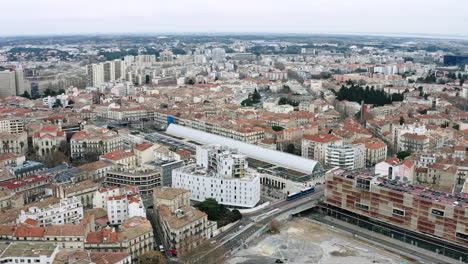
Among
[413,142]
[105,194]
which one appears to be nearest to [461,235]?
[105,194]

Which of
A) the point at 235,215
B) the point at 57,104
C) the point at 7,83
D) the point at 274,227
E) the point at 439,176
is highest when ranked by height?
the point at 7,83

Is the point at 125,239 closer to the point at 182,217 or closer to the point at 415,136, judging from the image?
the point at 182,217

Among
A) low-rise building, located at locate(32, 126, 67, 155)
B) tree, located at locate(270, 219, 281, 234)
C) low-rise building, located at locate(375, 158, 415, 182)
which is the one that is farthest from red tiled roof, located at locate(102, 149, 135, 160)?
low-rise building, located at locate(375, 158, 415, 182)

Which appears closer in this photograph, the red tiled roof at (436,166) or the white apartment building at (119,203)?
the white apartment building at (119,203)

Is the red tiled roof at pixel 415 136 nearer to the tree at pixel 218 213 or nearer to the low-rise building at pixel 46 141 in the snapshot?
the tree at pixel 218 213

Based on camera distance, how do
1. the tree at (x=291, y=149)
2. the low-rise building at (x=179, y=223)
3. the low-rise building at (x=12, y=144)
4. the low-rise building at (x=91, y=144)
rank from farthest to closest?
the tree at (x=291, y=149), the low-rise building at (x=12, y=144), the low-rise building at (x=91, y=144), the low-rise building at (x=179, y=223)

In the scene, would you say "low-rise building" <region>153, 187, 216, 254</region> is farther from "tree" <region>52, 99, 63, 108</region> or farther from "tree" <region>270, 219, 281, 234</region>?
"tree" <region>52, 99, 63, 108</region>

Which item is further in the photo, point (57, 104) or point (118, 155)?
point (57, 104)

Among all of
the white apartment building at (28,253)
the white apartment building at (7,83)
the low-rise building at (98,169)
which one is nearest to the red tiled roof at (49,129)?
the low-rise building at (98,169)
